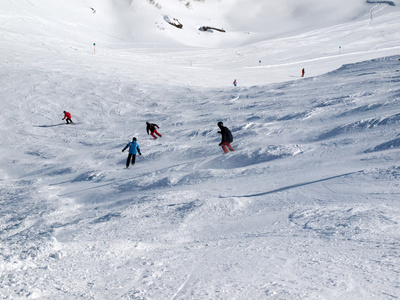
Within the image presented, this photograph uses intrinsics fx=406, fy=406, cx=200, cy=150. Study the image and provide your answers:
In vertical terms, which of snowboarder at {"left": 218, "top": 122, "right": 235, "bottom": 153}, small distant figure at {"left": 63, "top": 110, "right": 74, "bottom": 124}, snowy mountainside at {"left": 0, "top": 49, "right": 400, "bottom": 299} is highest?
small distant figure at {"left": 63, "top": 110, "right": 74, "bottom": 124}

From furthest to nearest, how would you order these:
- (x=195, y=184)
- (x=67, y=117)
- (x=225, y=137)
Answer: (x=67, y=117) → (x=225, y=137) → (x=195, y=184)

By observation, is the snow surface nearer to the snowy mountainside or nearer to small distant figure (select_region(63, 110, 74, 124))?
the snowy mountainside

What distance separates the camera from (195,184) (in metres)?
11.0

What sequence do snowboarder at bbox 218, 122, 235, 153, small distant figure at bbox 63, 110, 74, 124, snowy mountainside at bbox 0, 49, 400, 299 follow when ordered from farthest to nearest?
small distant figure at bbox 63, 110, 74, 124
snowboarder at bbox 218, 122, 235, 153
snowy mountainside at bbox 0, 49, 400, 299

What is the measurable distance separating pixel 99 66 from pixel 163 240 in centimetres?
3243

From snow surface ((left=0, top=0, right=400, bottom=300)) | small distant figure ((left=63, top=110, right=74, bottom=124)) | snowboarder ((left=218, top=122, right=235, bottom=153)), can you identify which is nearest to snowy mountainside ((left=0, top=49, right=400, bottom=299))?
snow surface ((left=0, top=0, right=400, bottom=300))

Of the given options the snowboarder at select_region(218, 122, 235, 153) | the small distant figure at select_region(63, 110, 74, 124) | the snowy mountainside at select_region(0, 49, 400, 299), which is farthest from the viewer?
the small distant figure at select_region(63, 110, 74, 124)

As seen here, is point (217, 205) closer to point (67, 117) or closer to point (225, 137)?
point (225, 137)

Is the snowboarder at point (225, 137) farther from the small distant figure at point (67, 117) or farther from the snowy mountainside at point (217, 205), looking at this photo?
Answer: the small distant figure at point (67, 117)

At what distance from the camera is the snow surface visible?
203 inches

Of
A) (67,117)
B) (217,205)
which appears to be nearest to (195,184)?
(217,205)

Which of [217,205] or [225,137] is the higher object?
[225,137]

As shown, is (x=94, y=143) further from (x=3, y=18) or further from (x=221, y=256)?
(x=3, y=18)

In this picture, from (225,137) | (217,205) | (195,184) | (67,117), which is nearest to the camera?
(217,205)
